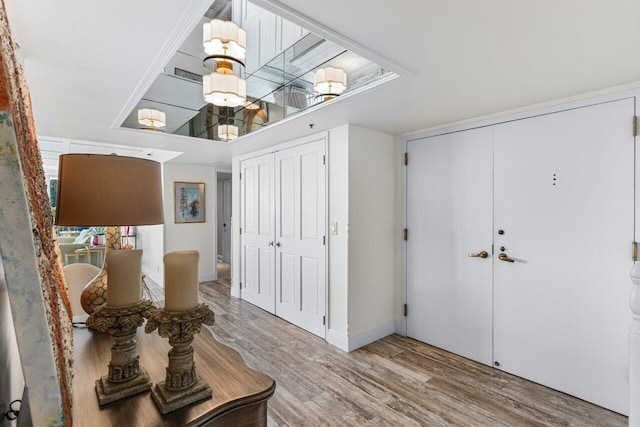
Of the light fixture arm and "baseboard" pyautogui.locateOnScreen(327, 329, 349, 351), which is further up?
the light fixture arm

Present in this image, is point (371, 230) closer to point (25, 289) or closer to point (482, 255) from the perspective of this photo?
point (482, 255)

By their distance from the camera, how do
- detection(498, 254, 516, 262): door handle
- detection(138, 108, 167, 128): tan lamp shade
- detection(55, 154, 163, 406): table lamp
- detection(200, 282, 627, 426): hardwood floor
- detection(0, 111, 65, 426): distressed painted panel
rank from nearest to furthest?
detection(0, 111, 65, 426): distressed painted panel
detection(55, 154, 163, 406): table lamp
detection(200, 282, 627, 426): hardwood floor
detection(498, 254, 516, 262): door handle
detection(138, 108, 167, 128): tan lamp shade

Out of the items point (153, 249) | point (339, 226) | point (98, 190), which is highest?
point (98, 190)

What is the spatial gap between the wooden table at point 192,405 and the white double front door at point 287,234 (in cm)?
213

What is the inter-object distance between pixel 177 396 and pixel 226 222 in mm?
7028

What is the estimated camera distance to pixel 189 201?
18.6 ft

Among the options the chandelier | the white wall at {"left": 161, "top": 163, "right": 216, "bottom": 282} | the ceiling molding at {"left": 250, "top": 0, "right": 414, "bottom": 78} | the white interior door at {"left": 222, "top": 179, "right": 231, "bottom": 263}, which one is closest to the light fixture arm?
the chandelier

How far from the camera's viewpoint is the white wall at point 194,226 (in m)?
5.46

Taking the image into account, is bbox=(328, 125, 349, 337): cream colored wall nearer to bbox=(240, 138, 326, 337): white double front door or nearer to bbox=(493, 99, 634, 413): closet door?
bbox=(240, 138, 326, 337): white double front door

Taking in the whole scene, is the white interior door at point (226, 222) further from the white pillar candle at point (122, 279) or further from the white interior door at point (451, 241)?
the white pillar candle at point (122, 279)

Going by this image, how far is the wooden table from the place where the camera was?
2.85ft

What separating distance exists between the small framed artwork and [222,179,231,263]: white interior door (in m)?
1.74

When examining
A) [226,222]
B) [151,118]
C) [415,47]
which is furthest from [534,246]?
[226,222]

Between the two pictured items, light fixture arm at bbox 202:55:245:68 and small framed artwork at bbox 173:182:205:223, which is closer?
light fixture arm at bbox 202:55:245:68
